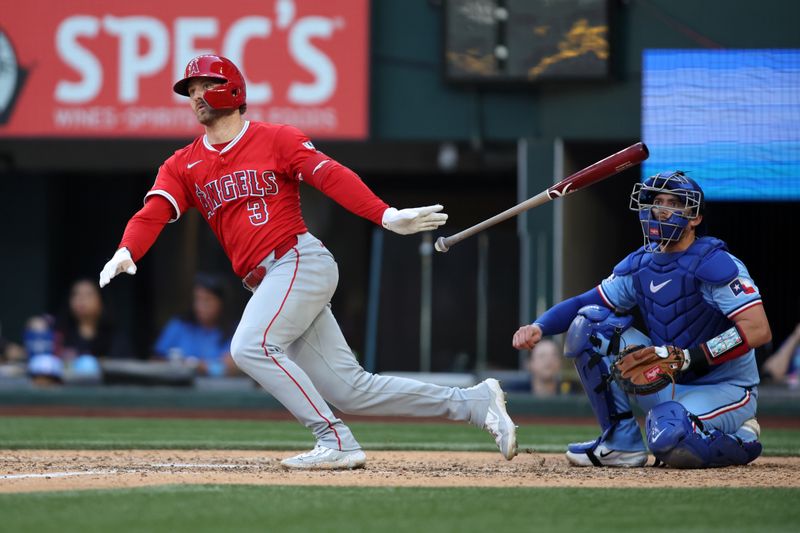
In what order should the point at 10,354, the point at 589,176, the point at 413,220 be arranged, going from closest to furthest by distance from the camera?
the point at 413,220
the point at 589,176
the point at 10,354

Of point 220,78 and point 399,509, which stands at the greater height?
point 220,78

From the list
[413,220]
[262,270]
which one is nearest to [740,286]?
[413,220]

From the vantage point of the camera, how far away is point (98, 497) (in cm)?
446

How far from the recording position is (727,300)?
5.46 meters

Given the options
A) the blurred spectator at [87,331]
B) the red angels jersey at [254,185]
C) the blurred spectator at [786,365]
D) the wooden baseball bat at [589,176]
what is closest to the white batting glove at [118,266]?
the red angels jersey at [254,185]

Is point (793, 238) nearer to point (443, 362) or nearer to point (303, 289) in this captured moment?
point (443, 362)

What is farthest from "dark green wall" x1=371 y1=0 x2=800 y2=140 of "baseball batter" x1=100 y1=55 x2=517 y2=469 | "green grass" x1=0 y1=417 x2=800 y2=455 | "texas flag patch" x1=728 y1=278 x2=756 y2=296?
"texas flag patch" x1=728 y1=278 x2=756 y2=296

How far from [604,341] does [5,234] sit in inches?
405

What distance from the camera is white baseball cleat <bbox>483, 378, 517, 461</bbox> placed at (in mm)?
5488

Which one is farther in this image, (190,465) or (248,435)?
(248,435)

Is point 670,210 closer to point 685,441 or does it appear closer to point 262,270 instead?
point 685,441

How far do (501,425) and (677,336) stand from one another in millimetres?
860

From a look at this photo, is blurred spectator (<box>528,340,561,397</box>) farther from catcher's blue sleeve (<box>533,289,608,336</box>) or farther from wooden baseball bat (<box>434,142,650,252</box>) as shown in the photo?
wooden baseball bat (<box>434,142,650,252</box>)

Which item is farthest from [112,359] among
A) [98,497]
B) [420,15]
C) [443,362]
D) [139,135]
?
[98,497]
